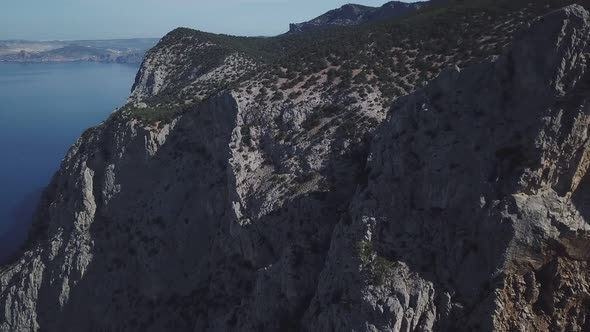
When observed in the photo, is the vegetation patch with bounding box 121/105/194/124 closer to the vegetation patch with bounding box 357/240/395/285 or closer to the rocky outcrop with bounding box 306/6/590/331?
the rocky outcrop with bounding box 306/6/590/331

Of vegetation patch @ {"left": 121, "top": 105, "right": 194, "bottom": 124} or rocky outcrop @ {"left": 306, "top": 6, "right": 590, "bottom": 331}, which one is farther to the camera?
vegetation patch @ {"left": 121, "top": 105, "right": 194, "bottom": 124}

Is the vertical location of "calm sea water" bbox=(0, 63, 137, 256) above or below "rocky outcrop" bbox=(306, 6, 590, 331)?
below

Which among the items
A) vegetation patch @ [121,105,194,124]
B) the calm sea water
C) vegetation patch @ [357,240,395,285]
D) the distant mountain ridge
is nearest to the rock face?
vegetation patch @ [357,240,395,285]

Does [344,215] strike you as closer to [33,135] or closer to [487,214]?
[487,214]

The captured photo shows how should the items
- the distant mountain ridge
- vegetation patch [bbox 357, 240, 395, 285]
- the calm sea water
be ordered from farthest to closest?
the distant mountain ridge < the calm sea water < vegetation patch [bbox 357, 240, 395, 285]

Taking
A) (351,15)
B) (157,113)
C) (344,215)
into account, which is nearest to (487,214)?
(344,215)

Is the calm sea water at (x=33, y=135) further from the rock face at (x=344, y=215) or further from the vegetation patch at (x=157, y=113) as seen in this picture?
the vegetation patch at (x=157, y=113)

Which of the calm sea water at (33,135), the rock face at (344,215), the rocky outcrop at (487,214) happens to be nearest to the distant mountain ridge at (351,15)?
the calm sea water at (33,135)
